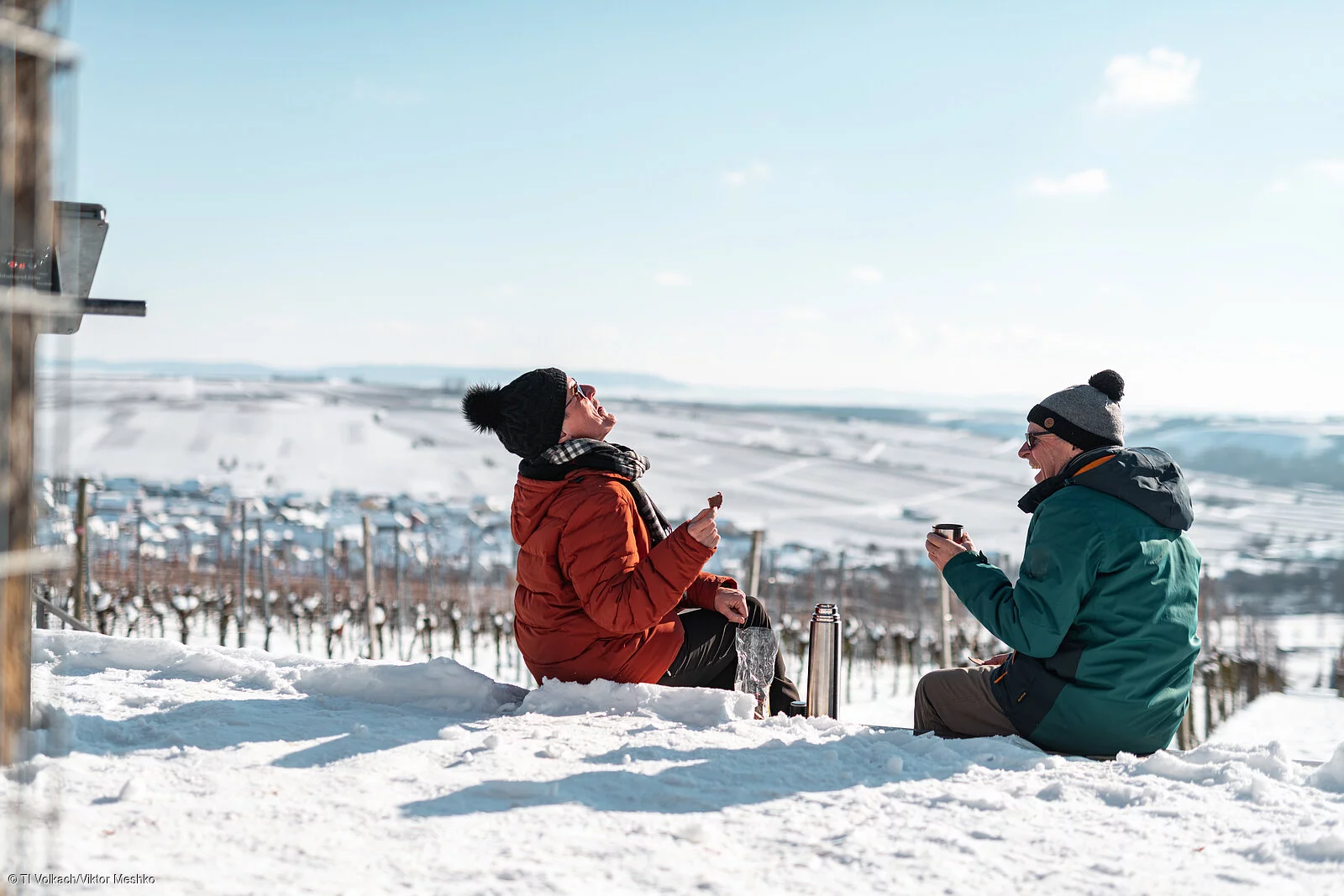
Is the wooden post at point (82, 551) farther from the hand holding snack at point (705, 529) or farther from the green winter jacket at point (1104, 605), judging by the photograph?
the green winter jacket at point (1104, 605)

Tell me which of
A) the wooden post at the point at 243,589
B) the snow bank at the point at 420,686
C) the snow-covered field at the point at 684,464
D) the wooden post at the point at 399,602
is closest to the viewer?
the snow bank at the point at 420,686

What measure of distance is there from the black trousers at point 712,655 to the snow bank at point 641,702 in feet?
0.46

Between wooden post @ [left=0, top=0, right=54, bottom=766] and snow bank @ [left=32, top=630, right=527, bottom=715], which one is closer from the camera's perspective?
wooden post @ [left=0, top=0, right=54, bottom=766]

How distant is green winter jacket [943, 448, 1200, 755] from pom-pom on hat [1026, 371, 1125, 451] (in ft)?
0.22

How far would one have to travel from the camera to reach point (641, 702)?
3.11 metres

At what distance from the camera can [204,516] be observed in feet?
88.4

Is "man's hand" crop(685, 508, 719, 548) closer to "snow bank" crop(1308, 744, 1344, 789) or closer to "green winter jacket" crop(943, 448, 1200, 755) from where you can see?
"green winter jacket" crop(943, 448, 1200, 755)

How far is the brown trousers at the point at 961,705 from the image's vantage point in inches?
116

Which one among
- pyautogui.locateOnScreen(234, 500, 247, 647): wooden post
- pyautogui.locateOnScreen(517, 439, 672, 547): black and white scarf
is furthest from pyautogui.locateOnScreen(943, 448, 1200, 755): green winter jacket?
pyautogui.locateOnScreen(234, 500, 247, 647): wooden post

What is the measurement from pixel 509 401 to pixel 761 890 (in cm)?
170

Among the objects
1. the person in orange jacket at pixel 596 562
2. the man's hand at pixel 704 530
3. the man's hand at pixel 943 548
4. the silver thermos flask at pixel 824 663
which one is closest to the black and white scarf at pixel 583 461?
the person in orange jacket at pixel 596 562

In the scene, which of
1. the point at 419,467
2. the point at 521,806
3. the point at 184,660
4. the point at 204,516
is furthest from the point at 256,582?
the point at 419,467

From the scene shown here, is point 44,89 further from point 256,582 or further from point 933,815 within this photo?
point 256,582

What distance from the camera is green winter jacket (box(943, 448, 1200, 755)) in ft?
8.63
